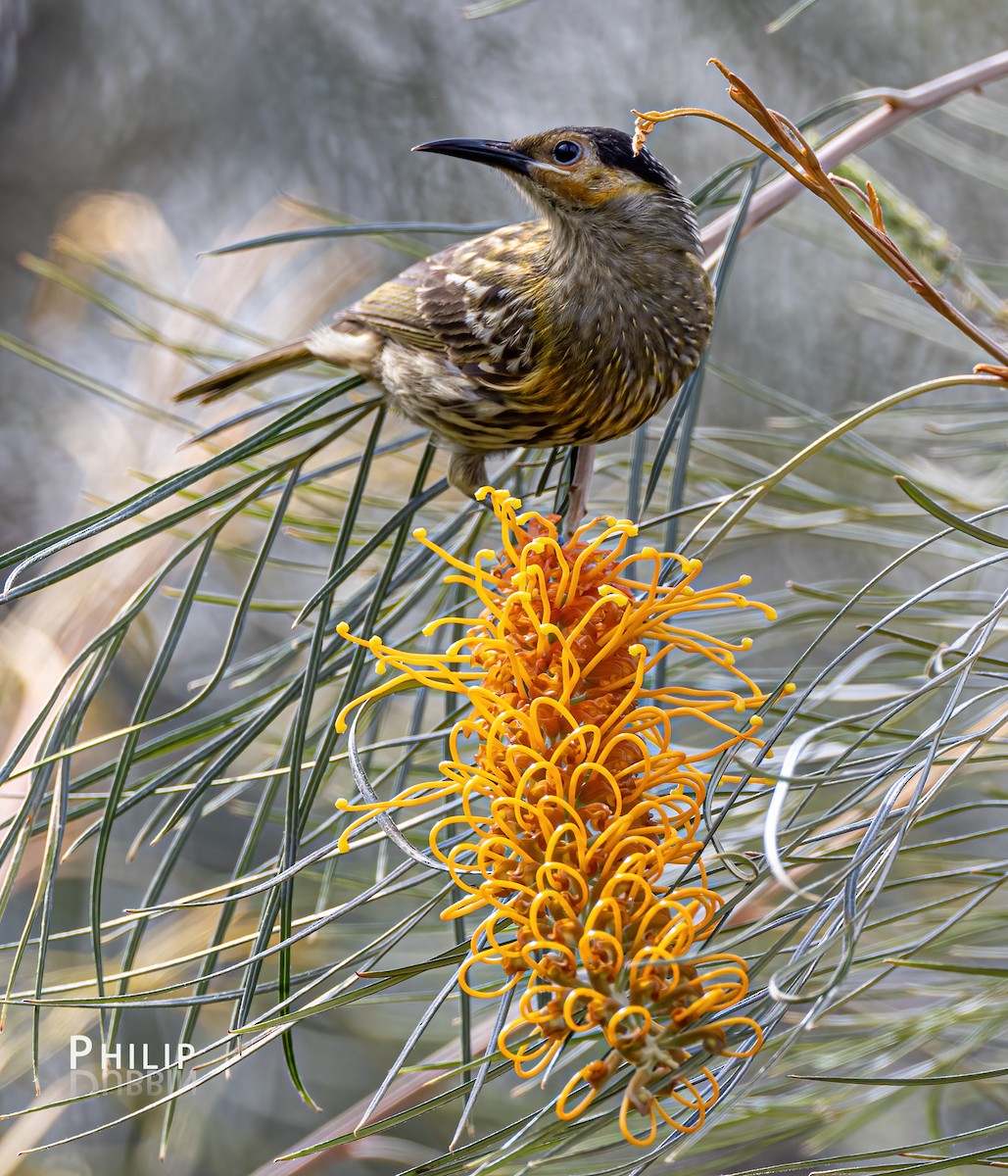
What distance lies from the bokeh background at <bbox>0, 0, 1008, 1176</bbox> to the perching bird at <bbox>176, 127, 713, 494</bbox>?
959 millimetres

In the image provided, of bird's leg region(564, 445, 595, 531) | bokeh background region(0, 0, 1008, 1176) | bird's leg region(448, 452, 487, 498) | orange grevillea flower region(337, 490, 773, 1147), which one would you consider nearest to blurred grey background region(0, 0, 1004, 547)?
bokeh background region(0, 0, 1008, 1176)

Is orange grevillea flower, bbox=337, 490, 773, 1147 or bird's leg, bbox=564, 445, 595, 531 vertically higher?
bird's leg, bbox=564, 445, 595, 531

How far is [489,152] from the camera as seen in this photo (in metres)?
0.93

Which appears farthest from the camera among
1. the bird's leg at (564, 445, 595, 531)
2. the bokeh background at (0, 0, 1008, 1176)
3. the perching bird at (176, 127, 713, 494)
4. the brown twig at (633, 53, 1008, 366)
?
the bokeh background at (0, 0, 1008, 1176)

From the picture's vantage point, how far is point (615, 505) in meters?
1.27

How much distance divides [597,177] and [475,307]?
6.1 inches

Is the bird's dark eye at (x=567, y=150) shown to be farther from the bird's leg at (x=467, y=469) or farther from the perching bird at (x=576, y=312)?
the bird's leg at (x=467, y=469)

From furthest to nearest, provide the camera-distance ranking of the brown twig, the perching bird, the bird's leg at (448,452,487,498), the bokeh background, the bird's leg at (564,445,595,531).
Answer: the bokeh background, the bird's leg at (448,452,487,498), the perching bird, the bird's leg at (564,445,595,531), the brown twig

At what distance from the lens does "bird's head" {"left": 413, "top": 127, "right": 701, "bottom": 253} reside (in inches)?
36.2

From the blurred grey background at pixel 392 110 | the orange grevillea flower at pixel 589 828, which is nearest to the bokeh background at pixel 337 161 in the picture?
the blurred grey background at pixel 392 110

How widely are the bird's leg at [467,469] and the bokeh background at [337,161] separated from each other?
0.93 meters

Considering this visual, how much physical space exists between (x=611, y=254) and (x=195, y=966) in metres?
1.14

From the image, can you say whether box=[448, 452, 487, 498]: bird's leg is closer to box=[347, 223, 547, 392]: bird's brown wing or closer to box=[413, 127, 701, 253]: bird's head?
box=[347, 223, 547, 392]: bird's brown wing

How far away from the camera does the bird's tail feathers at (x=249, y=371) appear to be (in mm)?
1096
